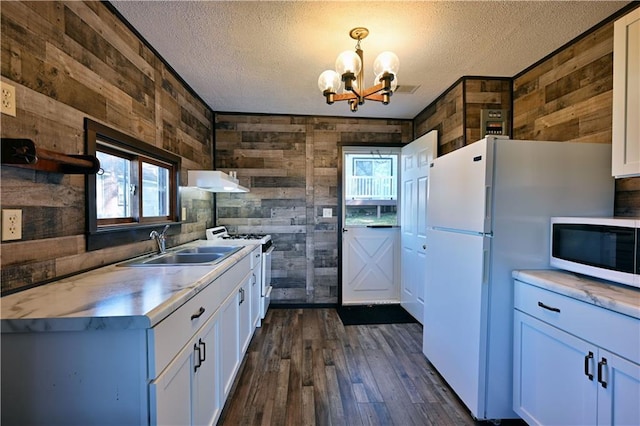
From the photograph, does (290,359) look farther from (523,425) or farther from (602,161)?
(602,161)

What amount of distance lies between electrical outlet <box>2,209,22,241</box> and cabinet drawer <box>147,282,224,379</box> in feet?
2.33

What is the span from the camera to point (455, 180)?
76.2 inches

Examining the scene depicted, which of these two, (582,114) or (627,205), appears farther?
(582,114)

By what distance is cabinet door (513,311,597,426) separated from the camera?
124 cm

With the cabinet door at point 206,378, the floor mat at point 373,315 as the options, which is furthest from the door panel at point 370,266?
the cabinet door at point 206,378

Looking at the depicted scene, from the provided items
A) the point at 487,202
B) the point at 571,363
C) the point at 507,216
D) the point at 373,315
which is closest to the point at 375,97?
the point at 487,202

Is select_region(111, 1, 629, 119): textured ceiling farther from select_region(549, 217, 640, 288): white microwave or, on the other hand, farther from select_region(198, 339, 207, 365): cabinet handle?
select_region(198, 339, 207, 365): cabinet handle

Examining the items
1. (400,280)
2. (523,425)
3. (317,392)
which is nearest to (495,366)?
(523,425)

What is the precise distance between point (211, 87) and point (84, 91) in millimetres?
1485

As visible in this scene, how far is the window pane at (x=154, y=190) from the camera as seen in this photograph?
85.4 inches

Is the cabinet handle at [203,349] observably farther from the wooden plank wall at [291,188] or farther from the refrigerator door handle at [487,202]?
the wooden plank wall at [291,188]

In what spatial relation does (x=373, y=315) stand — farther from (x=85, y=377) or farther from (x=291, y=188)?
(x=85, y=377)

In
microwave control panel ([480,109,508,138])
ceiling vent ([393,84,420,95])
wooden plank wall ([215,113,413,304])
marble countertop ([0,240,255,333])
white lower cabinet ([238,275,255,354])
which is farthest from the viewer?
wooden plank wall ([215,113,413,304])

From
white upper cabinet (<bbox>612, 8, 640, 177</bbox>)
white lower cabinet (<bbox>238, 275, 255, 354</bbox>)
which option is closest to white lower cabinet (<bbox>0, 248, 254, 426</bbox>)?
white lower cabinet (<bbox>238, 275, 255, 354</bbox>)
